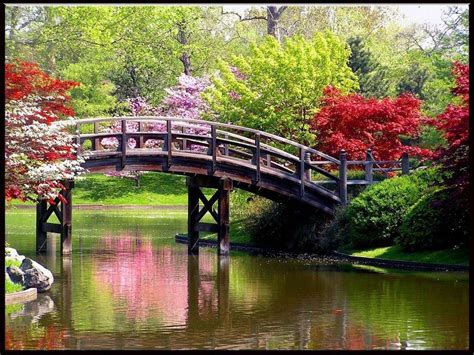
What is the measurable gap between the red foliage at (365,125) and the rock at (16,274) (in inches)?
588

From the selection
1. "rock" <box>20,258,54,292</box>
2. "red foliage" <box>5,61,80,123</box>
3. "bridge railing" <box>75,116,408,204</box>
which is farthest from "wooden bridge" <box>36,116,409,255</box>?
"rock" <box>20,258,54,292</box>

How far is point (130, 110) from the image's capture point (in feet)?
219

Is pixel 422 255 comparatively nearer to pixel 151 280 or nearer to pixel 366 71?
pixel 151 280

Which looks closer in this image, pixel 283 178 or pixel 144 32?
pixel 283 178

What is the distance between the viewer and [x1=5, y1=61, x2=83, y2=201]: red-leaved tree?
2455 cm

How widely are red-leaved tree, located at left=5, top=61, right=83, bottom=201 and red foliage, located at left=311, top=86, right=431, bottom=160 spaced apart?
10.5 m

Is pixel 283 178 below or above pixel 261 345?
above

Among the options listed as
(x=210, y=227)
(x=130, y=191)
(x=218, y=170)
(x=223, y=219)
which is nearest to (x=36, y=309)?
(x=218, y=170)

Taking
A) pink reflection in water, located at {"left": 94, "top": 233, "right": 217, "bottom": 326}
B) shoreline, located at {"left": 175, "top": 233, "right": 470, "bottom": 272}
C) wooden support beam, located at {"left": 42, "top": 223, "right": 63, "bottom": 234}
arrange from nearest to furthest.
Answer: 1. pink reflection in water, located at {"left": 94, "top": 233, "right": 217, "bottom": 326}
2. shoreline, located at {"left": 175, "top": 233, "right": 470, "bottom": 272}
3. wooden support beam, located at {"left": 42, "top": 223, "right": 63, "bottom": 234}

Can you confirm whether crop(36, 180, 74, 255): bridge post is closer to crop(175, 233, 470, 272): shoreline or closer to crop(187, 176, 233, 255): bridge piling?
crop(187, 176, 233, 255): bridge piling

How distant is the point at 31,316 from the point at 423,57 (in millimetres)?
44277

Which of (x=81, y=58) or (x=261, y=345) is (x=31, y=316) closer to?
(x=261, y=345)

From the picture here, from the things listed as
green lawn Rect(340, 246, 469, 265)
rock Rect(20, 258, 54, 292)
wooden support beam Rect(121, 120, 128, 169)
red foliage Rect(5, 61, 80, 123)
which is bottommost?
rock Rect(20, 258, 54, 292)

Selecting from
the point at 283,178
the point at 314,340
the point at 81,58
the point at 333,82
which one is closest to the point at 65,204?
the point at 283,178
